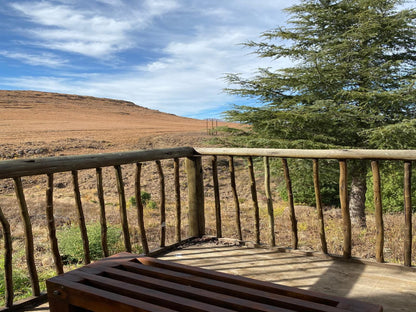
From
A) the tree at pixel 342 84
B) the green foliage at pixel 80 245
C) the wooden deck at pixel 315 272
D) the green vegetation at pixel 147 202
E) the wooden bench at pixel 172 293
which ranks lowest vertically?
the green vegetation at pixel 147 202

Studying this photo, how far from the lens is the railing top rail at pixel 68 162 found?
2.36 meters

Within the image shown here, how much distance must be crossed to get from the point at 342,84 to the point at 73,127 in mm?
30646

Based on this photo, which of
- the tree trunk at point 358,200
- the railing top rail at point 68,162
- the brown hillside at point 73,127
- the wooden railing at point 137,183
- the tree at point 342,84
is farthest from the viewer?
the brown hillside at point 73,127

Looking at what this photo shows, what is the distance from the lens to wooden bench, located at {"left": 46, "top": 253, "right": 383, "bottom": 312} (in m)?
1.39

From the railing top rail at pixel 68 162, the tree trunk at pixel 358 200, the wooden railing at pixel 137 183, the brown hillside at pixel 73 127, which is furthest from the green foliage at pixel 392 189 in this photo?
the brown hillside at pixel 73 127

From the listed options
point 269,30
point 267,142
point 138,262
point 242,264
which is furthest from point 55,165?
point 269,30

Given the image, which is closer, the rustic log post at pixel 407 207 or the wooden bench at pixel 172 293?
the wooden bench at pixel 172 293

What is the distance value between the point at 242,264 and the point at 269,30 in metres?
9.23

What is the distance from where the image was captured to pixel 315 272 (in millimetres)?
3006

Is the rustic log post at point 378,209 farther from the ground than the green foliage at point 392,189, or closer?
farther from the ground

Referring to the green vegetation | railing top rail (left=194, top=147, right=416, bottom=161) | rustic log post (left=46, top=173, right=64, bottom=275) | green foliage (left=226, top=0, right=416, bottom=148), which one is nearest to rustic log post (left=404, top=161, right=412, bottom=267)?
railing top rail (left=194, top=147, right=416, bottom=161)

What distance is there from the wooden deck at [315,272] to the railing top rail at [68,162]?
1.02 metres

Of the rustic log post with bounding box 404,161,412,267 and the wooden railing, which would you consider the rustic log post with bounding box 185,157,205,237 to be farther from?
the rustic log post with bounding box 404,161,412,267

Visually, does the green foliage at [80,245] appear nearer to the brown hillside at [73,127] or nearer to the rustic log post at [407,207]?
the rustic log post at [407,207]
